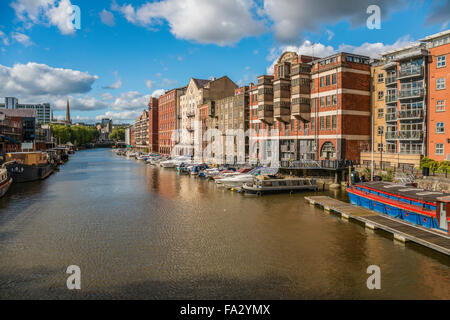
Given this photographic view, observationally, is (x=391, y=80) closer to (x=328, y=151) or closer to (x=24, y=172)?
(x=328, y=151)

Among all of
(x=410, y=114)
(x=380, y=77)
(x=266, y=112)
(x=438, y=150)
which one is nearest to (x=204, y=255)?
(x=438, y=150)

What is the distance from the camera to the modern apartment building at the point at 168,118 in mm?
120688

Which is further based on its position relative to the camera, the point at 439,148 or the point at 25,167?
the point at 25,167

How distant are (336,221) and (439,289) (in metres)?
12.7

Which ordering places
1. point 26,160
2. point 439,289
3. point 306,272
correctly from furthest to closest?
point 26,160
point 306,272
point 439,289

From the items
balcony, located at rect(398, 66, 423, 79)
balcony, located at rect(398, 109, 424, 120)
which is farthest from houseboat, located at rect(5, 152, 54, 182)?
balcony, located at rect(398, 66, 423, 79)

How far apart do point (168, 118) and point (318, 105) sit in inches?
3348

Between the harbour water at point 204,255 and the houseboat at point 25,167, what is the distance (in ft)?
72.6

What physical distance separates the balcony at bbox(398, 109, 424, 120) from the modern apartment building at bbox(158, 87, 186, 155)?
8437 cm

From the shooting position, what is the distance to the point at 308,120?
2223 inches

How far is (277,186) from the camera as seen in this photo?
4219cm
